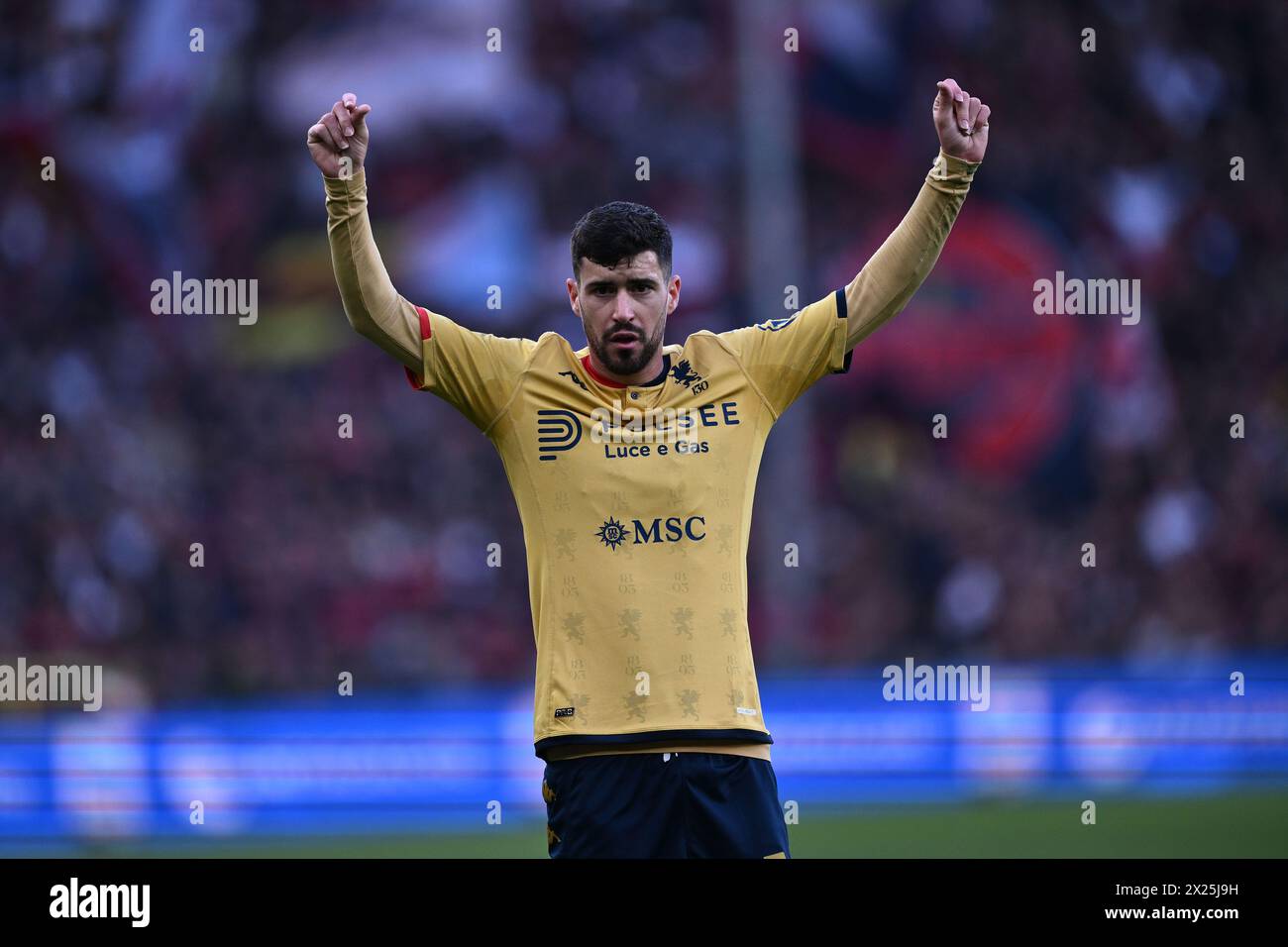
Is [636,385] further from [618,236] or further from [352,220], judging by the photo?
[352,220]

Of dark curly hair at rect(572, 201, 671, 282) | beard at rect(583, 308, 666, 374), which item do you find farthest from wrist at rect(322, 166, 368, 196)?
beard at rect(583, 308, 666, 374)

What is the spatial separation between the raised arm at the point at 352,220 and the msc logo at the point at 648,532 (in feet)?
2.63

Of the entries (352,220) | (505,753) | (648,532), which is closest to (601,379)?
(648,532)

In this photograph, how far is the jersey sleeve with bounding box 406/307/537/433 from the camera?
5.00m

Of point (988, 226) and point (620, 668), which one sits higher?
point (988, 226)

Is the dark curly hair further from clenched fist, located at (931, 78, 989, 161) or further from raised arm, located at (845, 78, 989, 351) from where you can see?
clenched fist, located at (931, 78, 989, 161)

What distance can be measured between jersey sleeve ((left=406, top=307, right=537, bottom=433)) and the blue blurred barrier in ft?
22.0

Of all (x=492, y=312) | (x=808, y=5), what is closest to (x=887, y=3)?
(x=808, y=5)

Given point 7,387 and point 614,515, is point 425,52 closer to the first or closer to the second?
point 7,387

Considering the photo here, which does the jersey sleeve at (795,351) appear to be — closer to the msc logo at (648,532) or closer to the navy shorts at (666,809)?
the msc logo at (648,532)

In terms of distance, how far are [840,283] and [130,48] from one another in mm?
8681

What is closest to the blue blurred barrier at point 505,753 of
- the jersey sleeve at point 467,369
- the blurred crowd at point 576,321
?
the blurred crowd at point 576,321

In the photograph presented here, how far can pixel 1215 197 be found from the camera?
19.6 metres

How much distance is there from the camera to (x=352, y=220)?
191 inches
